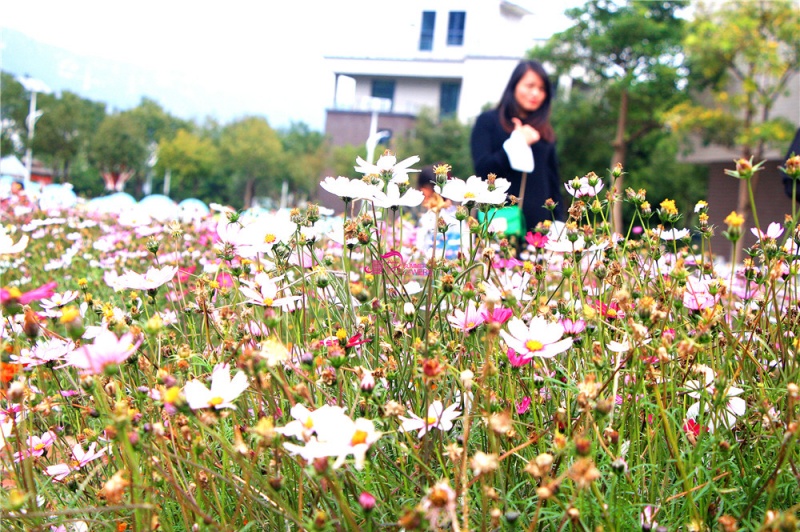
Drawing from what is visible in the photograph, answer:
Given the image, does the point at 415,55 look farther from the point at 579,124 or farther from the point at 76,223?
the point at 76,223

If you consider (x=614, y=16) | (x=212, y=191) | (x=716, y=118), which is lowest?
(x=212, y=191)

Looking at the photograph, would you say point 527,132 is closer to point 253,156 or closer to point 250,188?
point 253,156

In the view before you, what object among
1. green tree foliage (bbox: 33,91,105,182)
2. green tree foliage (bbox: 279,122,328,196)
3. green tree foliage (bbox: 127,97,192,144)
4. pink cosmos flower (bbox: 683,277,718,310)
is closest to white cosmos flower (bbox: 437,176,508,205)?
pink cosmos flower (bbox: 683,277,718,310)

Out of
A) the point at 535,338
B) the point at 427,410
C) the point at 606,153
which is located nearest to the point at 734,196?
the point at 606,153

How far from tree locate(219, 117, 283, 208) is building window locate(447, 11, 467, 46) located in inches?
280

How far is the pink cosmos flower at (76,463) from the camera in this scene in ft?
2.53

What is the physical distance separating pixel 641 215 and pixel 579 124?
15346 millimetres

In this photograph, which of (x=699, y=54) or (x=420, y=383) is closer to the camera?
(x=420, y=383)

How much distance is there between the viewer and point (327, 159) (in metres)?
23.2

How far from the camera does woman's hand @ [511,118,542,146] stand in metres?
2.69

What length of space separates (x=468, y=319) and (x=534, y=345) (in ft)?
0.46

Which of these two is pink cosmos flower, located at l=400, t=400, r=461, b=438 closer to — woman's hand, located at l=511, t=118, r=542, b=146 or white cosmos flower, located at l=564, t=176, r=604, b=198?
white cosmos flower, located at l=564, t=176, r=604, b=198

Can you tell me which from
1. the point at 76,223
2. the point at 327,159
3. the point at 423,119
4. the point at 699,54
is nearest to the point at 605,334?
the point at 76,223

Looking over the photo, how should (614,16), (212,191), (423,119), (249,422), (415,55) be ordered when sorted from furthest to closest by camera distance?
(212,191), (415,55), (423,119), (614,16), (249,422)
